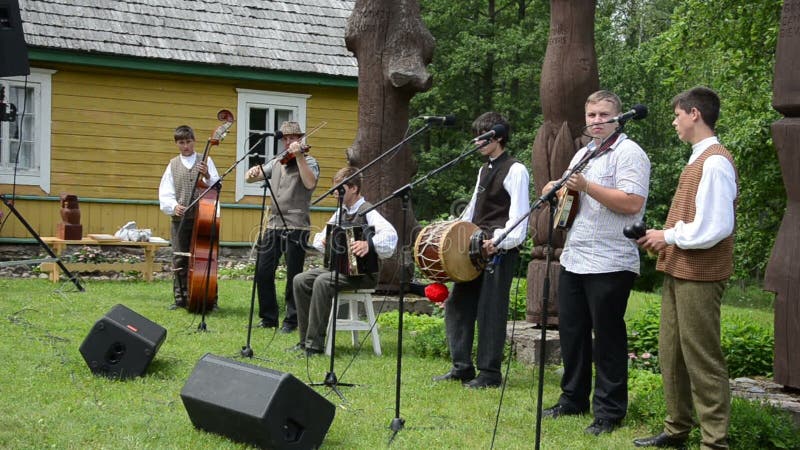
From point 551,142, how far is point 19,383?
4.48 metres

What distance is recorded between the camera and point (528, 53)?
26.3 m

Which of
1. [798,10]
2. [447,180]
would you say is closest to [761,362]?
[798,10]

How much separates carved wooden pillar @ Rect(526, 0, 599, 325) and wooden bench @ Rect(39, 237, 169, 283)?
22.4 feet

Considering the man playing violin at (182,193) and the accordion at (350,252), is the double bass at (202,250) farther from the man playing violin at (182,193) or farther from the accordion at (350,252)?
the accordion at (350,252)

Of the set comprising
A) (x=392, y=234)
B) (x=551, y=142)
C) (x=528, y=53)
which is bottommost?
(x=392, y=234)

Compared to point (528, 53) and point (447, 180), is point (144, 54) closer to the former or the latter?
point (447, 180)

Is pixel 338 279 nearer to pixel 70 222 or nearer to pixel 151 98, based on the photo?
pixel 70 222

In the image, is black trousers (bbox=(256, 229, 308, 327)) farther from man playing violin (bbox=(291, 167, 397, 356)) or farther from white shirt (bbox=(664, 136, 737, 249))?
white shirt (bbox=(664, 136, 737, 249))

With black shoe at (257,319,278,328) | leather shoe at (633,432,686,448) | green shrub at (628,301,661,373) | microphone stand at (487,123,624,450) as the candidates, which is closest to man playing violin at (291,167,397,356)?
black shoe at (257,319,278,328)

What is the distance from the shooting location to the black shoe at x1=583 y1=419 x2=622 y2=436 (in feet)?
18.1

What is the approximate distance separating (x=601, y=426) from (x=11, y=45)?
194 inches

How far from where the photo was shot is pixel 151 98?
50.1 ft

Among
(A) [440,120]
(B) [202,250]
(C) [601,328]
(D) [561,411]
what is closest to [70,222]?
(B) [202,250]

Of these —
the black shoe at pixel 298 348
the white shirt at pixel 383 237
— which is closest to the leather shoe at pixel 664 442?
the white shirt at pixel 383 237
